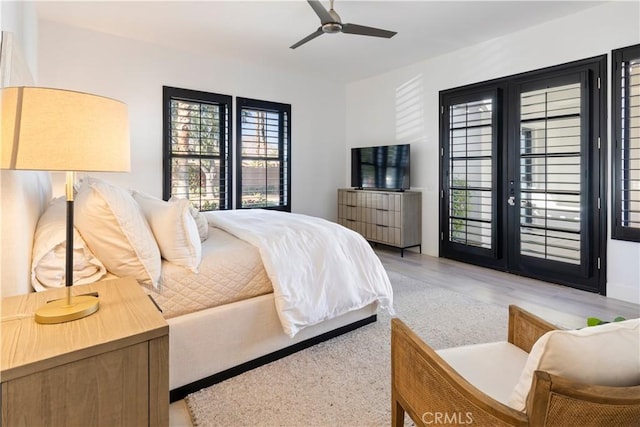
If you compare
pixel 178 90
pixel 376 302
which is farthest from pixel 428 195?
pixel 178 90

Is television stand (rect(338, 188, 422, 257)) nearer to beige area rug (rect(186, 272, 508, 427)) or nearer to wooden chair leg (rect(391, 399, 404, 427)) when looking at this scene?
beige area rug (rect(186, 272, 508, 427))

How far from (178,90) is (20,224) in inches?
147

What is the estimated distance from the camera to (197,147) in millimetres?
4820

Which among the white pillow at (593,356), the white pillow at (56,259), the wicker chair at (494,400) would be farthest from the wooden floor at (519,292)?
the white pillow at (56,259)

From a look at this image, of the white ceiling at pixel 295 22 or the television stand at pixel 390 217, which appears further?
the television stand at pixel 390 217

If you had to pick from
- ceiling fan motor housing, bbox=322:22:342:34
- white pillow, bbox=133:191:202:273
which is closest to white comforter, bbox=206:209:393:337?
white pillow, bbox=133:191:202:273

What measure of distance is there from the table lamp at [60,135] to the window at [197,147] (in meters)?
3.69

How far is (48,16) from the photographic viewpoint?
3.69 m

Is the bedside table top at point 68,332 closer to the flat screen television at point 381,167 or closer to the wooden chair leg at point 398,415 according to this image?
the wooden chair leg at point 398,415

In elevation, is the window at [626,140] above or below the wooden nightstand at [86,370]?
above

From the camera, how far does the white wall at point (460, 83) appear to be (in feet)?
11.0

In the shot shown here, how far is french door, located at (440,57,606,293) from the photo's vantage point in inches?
138

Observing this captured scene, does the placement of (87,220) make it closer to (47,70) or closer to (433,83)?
(47,70)

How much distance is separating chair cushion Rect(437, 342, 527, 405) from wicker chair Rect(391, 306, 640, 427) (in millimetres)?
100
